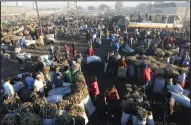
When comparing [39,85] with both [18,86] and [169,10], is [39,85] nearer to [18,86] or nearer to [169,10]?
[18,86]

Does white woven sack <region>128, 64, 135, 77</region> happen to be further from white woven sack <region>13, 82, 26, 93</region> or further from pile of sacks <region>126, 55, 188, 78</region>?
white woven sack <region>13, 82, 26, 93</region>

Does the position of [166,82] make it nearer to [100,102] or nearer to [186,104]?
[186,104]

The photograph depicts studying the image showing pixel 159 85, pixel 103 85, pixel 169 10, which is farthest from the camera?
pixel 169 10

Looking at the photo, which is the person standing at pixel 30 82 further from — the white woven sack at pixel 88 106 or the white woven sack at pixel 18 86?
the white woven sack at pixel 88 106

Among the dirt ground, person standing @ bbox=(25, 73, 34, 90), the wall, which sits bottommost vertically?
the dirt ground

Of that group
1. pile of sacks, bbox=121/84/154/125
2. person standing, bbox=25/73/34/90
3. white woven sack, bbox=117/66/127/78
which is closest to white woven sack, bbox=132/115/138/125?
pile of sacks, bbox=121/84/154/125

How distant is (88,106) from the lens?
33.5ft

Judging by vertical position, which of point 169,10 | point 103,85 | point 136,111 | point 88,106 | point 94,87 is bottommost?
point 103,85

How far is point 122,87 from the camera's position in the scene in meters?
13.4

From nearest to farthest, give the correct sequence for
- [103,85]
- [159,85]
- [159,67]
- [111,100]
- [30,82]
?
[111,100]
[30,82]
[159,85]
[159,67]
[103,85]

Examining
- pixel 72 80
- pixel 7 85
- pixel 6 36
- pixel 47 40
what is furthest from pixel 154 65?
pixel 6 36

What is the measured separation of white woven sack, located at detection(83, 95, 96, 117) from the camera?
10.0 metres

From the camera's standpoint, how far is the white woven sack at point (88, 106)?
10048mm

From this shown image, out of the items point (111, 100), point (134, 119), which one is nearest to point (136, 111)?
point (134, 119)
